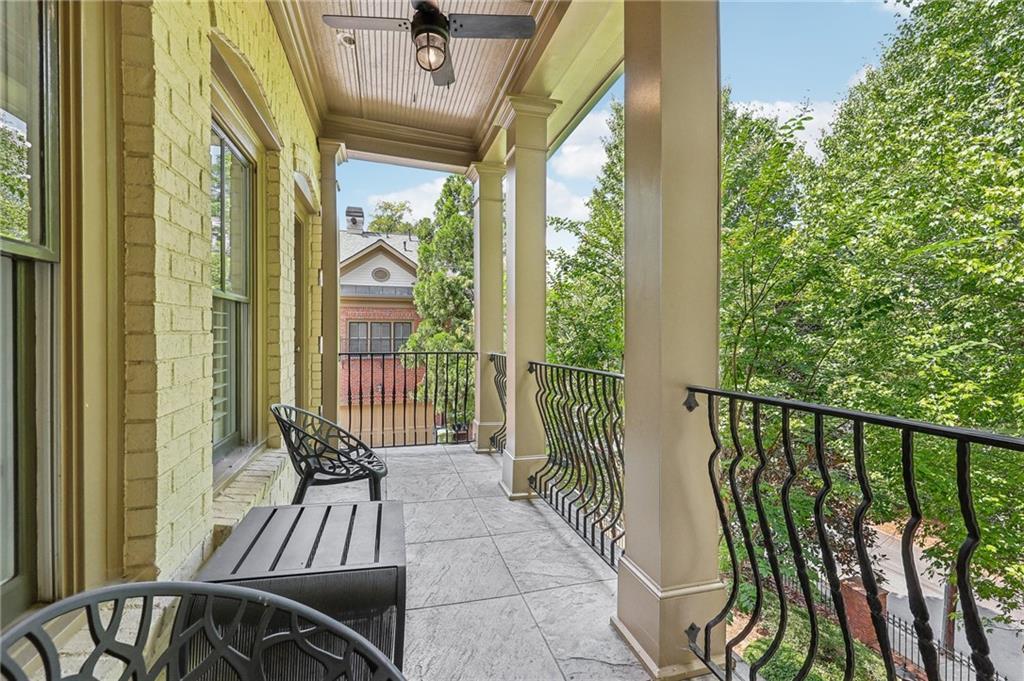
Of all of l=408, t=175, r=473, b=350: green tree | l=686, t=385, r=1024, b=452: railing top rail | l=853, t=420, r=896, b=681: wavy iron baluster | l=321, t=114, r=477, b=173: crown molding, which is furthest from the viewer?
l=408, t=175, r=473, b=350: green tree

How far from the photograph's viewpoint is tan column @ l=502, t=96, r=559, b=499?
3.32 m

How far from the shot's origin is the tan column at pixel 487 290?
459 centimetres

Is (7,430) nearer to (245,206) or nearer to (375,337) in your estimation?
(245,206)

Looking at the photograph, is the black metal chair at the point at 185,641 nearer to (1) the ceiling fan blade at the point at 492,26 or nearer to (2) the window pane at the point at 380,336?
(1) the ceiling fan blade at the point at 492,26

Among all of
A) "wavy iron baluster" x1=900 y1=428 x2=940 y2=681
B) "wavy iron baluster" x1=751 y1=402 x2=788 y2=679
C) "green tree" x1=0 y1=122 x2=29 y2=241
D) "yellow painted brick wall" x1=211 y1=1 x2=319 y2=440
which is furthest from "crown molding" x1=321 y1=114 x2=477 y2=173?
"wavy iron baluster" x1=900 y1=428 x2=940 y2=681

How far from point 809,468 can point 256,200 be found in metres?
7.45

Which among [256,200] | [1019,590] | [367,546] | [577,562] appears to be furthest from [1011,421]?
[256,200]

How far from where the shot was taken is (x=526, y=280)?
3.33 m

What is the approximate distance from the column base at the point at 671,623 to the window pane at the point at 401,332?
1138 centimetres

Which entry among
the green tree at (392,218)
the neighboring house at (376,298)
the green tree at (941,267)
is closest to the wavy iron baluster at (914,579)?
the green tree at (941,267)

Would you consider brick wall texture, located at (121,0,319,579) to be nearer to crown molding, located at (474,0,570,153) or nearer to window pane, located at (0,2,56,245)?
window pane, located at (0,2,56,245)

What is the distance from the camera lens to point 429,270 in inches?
435

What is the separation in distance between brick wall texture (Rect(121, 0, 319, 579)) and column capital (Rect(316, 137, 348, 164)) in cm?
253

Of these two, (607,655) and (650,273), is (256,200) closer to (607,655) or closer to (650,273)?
(650,273)
